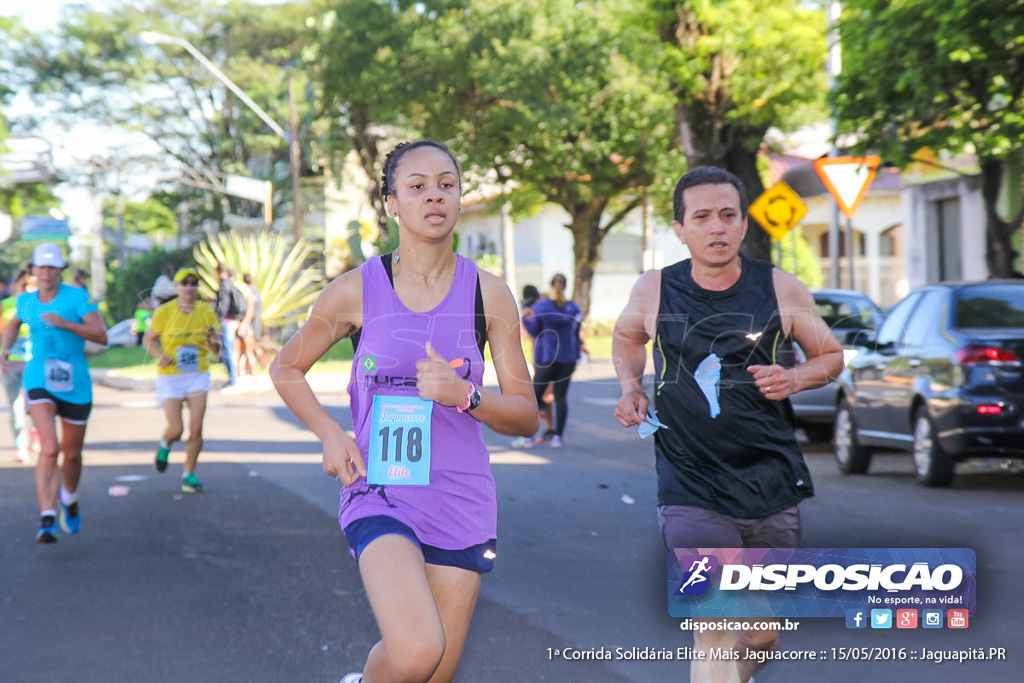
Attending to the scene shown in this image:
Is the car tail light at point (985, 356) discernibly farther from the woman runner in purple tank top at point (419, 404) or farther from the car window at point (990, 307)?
the woman runner in purple tank top at point (419, 404)

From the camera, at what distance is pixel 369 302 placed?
3.72 m

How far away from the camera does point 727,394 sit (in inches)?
164

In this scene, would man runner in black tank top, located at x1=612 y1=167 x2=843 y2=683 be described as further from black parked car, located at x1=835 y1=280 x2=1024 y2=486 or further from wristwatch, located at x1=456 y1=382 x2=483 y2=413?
black parked car, located at x1=835 y1=280 x2=1024 y2=486

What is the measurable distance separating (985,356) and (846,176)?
18.3 feet

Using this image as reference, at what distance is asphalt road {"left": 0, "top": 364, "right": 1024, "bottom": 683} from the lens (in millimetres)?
5473

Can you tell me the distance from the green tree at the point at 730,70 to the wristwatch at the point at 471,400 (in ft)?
50.2

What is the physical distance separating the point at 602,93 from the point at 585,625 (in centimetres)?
3025

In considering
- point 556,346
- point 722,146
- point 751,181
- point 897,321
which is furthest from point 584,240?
point 897,321

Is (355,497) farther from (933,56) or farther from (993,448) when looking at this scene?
(933,56)

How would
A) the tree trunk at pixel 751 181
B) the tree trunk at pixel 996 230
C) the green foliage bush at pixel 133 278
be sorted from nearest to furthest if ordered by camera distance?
the tree trunk at pixel 996 230, the tree trunk at pixel 751 181, the green foliage bush at pixel 133 278

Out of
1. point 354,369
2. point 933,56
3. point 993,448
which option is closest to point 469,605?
point 354,369

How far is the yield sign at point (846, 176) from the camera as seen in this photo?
48.7ft

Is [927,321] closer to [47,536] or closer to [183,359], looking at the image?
[183,359]

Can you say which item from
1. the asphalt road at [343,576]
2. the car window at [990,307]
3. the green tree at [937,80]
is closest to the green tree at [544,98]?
the green tree at [937,80]
